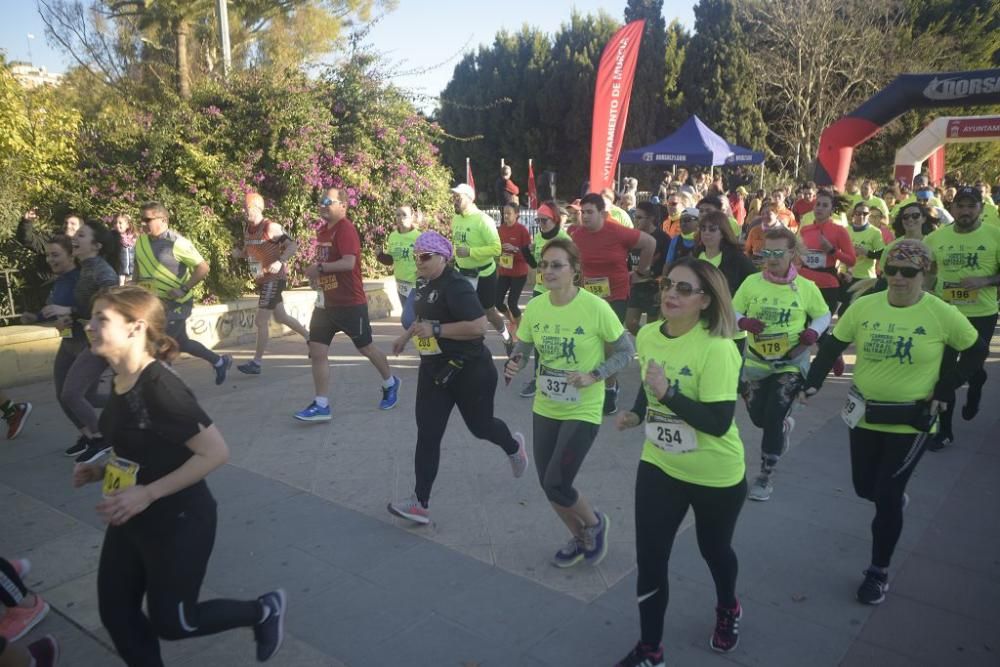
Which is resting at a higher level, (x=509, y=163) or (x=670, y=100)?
(x=670, y=100)

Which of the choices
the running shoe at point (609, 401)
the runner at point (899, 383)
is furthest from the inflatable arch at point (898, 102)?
the runner at point (899, 383)

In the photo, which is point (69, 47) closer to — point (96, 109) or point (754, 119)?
point (96, 109)

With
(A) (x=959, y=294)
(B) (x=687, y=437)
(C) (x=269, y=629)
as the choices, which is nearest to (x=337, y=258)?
(C) (x=269, y=629)

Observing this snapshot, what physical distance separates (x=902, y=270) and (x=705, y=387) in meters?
1.50

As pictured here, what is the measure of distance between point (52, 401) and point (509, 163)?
1126 inches

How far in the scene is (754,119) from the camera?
2925cm

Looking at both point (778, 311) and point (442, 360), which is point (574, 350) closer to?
point (442, 360)

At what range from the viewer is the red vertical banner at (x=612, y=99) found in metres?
13.0

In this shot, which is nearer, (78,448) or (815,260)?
(78,448)

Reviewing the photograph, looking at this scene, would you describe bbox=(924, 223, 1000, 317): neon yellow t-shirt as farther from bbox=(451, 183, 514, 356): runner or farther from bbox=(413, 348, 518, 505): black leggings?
bbox=(451, 183, 514, 356): runner

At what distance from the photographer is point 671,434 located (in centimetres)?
295

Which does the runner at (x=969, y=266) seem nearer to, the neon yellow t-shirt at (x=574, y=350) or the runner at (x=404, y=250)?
the neon yellow t-shirt at (x=574, y=350)

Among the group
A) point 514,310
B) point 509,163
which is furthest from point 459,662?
point 509,163

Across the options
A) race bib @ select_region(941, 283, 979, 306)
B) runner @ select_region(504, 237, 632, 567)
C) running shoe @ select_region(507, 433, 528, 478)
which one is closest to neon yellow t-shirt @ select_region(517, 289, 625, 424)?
runner @ select_region(504, 237, 632, 567)
